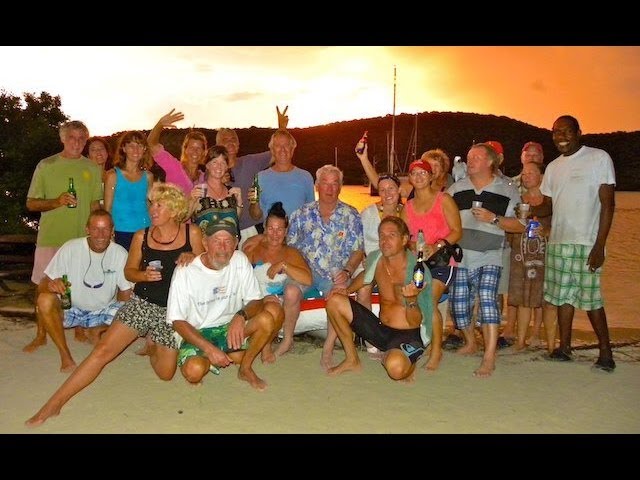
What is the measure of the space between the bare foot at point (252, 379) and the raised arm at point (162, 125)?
2.80m

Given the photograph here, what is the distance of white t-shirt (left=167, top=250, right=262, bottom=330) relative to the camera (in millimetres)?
4570

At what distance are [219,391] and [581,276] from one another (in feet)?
11.1

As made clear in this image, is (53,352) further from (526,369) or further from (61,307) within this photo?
(526,369)

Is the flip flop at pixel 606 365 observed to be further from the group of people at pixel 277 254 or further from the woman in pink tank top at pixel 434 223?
the woman in pink tank top at pixel 434 223

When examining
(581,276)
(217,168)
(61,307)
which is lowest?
(61,307)

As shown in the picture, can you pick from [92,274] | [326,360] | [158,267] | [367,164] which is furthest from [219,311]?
[367,164]

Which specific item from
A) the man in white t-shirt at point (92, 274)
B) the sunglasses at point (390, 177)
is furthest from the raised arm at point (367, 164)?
the man in white t-shirt at point (92, 274)

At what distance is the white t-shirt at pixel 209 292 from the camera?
4.57m

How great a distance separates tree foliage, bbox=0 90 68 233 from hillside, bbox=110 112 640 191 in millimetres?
51449

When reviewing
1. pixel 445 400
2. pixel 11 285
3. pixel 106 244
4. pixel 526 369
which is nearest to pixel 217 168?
pixel 106 244

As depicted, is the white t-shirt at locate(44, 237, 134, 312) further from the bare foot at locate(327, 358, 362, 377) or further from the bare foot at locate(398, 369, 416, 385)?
the bare foot at locate(398, 369, 416, 385)

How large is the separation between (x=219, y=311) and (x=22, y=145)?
24.2 ft

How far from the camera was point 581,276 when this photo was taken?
5527 millimetres

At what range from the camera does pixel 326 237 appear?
5.87 m
